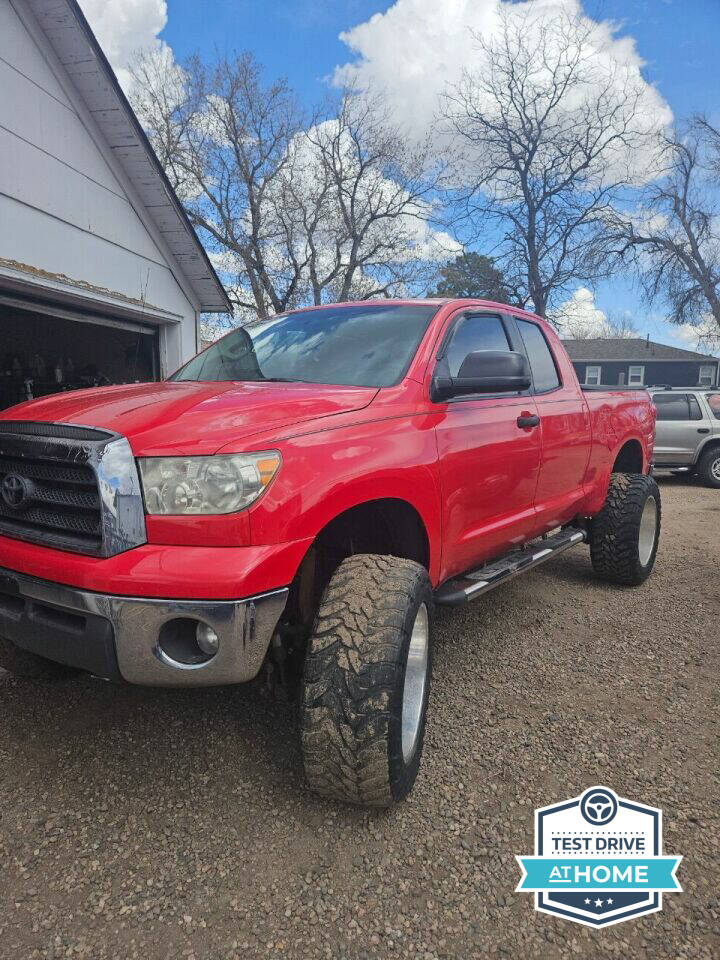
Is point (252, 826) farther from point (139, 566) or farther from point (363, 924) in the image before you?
point (139, 566)

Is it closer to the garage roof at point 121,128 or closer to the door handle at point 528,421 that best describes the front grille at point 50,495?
the door handle at point 528,421

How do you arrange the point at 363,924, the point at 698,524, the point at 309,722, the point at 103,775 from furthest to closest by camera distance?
1. the point at 698,524
2. the point at 103,775
3. the point at 309,722
4. the point at 363,924

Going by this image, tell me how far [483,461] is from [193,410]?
1481 mm

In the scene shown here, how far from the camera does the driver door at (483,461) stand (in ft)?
9.37

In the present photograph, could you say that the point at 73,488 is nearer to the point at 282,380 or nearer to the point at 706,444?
the point at 282,380

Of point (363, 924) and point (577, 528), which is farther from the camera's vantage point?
point (577, 528)

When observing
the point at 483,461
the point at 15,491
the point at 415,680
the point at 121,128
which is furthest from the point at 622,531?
the point at 121,128

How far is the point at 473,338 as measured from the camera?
338 cm

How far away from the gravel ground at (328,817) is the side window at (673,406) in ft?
31.0

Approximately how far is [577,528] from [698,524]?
3.96 metres

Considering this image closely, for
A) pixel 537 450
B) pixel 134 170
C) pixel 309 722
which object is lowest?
pixel 309 722

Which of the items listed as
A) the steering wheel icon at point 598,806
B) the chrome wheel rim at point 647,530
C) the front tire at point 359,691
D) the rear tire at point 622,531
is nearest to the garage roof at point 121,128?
the rear tire at point 622,531

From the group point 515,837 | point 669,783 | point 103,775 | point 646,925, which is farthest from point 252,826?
point 669,783

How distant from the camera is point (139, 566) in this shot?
6.29 feet
